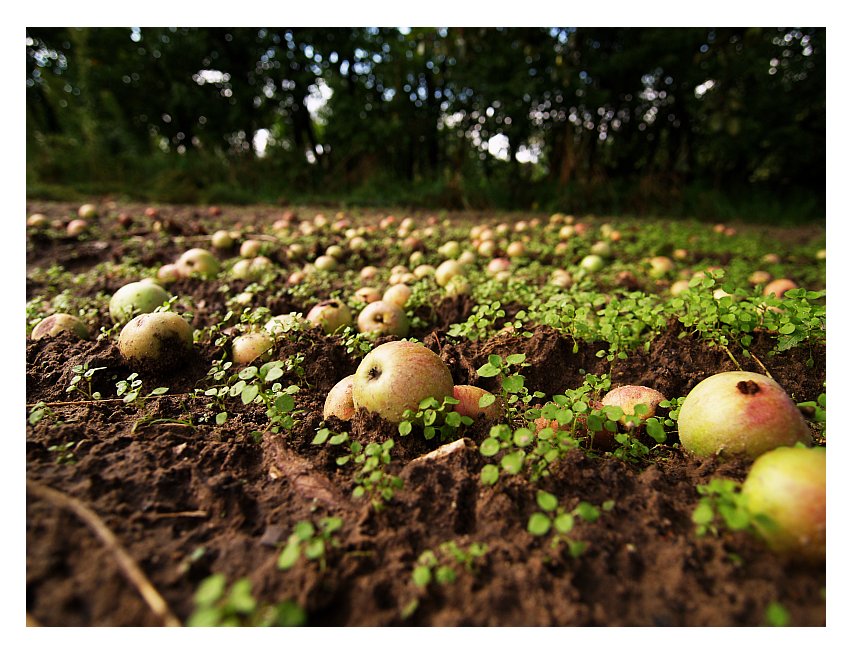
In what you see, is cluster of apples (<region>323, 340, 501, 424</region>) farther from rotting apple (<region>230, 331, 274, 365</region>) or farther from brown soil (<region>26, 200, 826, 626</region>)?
rotting apple (<region>230, 331, 274, 365</region>)

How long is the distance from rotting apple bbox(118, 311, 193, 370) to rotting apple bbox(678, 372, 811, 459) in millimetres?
2764

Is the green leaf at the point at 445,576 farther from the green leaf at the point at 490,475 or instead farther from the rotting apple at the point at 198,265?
the rotting apple at the point at 198,265

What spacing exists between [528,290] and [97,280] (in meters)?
4.23

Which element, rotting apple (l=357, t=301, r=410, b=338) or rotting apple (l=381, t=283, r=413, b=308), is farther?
rotting apple (l=381, t=283, r=413, b=308)

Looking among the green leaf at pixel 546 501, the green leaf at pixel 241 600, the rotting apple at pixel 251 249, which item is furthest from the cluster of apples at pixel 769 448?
the rotting apple at pixel 251 249

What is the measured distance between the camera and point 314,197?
11953 mm

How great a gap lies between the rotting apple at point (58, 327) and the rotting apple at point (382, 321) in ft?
6.28

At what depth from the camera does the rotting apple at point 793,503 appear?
1.34 m

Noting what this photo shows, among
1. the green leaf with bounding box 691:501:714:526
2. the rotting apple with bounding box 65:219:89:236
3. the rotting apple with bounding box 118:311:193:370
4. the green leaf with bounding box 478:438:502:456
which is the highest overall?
the rotting apple with bounding box 65:219:89:236

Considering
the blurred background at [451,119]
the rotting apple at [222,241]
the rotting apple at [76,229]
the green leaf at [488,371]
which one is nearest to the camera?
the green leaf at [488,371]

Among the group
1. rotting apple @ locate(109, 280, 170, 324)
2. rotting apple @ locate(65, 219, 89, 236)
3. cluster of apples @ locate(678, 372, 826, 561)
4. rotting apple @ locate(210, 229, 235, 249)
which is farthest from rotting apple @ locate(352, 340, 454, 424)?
rotting apple @ locate(65, 219, 89, 236)

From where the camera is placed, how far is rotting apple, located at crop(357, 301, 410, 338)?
3.30 metres
